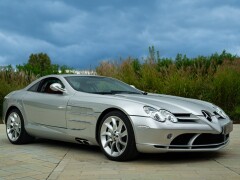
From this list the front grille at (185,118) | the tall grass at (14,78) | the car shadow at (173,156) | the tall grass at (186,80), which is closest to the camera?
the front grille at (185,118)

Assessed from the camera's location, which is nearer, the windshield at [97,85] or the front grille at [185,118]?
the front grille at [185,118]

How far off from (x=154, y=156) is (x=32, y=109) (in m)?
2.54

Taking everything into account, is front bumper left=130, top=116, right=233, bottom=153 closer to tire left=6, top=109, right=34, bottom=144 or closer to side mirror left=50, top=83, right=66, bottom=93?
side mirror left=50, top=83, right=66, bottom=93

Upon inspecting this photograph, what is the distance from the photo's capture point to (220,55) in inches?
803

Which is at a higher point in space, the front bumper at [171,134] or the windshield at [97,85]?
the windshield at [97,85]

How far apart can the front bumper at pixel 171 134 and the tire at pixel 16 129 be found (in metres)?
2.99

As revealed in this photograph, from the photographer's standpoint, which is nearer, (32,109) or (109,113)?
(109,113)

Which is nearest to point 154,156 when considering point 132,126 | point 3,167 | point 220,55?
point 132,126

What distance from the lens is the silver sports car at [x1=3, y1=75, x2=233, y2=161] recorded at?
6605mm

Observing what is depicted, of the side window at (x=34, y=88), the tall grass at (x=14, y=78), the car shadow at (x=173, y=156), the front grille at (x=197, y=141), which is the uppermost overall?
the tall grass at (x=14, y=78)

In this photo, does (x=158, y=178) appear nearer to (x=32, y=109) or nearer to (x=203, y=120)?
(x=203, y=120)

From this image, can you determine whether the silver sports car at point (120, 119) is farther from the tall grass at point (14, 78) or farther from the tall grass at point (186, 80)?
the tall grass at point (14, 78)

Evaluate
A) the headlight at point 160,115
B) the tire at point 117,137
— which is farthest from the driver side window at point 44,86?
the headlight at point 160,115

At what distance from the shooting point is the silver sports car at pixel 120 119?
21.7ft
